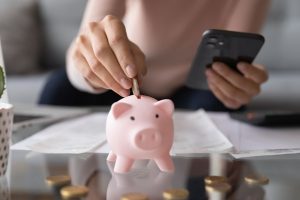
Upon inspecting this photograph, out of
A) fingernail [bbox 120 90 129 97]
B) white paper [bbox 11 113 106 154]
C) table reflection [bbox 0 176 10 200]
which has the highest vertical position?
fingernail [bbox 120 90 129 97]

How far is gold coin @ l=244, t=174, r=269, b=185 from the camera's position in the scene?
444 millimetres

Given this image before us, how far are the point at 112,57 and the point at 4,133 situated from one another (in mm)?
141

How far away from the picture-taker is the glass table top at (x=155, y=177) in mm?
414

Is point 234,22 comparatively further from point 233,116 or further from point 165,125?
point 165,125

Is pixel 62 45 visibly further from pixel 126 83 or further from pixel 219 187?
pixel 219 187

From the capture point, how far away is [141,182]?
17.6 inches

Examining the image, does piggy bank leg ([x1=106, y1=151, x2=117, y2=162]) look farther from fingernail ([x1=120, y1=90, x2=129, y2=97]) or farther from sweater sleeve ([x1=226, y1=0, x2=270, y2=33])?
sweater sleeve ([x1=226, y1=0, x2=270, y2=33])

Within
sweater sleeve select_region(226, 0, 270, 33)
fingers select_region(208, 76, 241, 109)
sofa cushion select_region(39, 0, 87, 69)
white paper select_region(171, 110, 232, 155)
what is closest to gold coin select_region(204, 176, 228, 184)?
white paper select_region(171, 110, 232, 155)

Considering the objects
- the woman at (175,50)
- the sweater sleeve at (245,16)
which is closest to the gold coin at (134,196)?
the woman at (175,50)

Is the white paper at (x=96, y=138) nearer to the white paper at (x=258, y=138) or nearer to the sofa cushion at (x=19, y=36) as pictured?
the white paper at (x=258, y=138)

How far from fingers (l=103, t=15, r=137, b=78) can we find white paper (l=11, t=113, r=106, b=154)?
0.39 ft

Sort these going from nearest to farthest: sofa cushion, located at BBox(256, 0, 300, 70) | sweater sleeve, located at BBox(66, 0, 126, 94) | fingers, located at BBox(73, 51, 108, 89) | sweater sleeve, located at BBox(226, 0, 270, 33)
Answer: fingers, located at BBox(73, 51, 108, 89)
sweater sleeve, located at BBox(66, 0, 126, 94)
sweater sleeve, located at BBox(226, 0, 270, 33)
sofa cushion, located at BBox(256, 0, 300, 70)

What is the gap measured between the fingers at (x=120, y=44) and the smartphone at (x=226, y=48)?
138 millimetres

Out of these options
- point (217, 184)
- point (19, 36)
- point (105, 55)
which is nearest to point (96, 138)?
point (105, 55)
